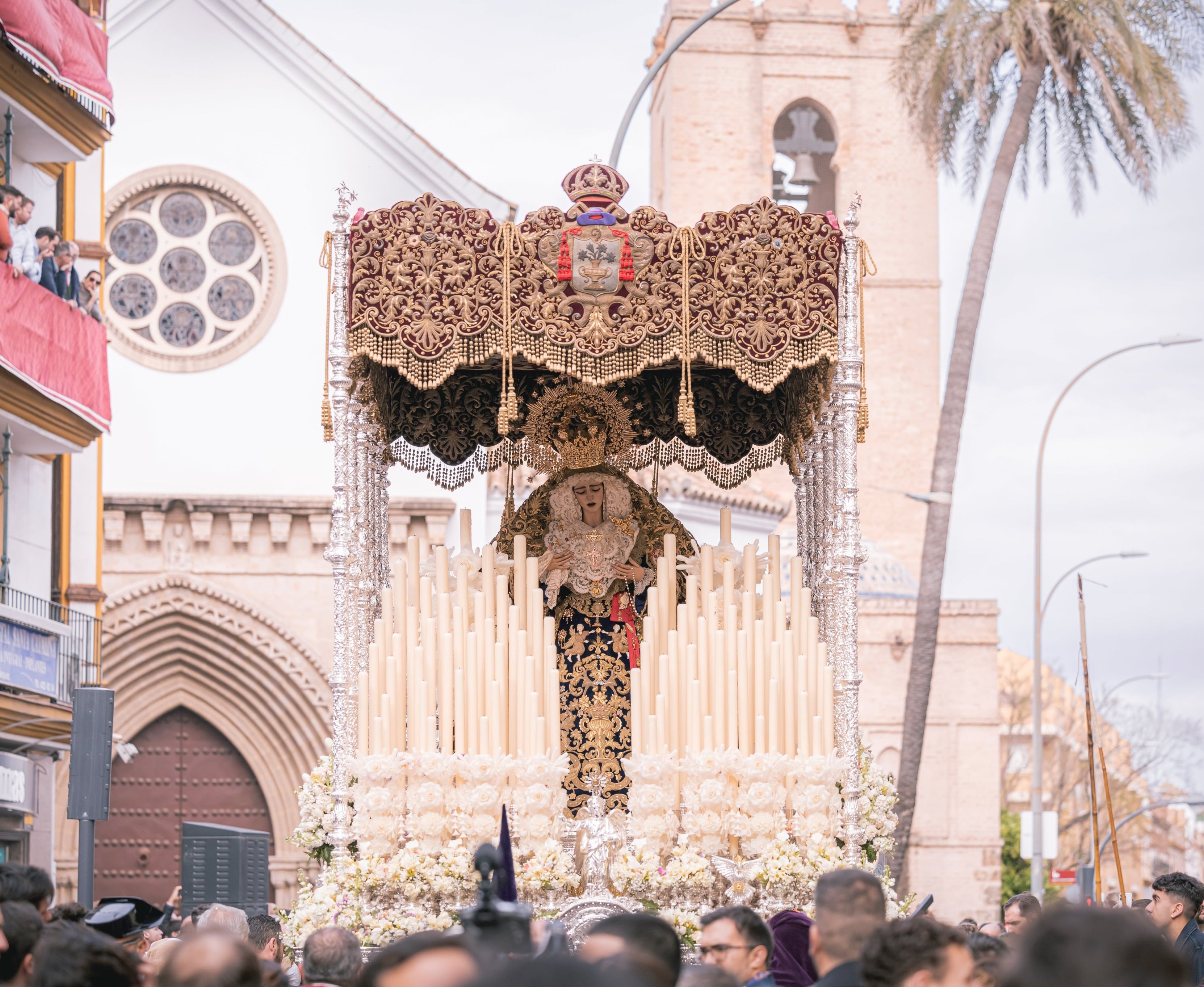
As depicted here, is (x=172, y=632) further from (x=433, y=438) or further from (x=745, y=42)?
(x=745, y=42)

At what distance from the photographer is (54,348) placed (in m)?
18.2

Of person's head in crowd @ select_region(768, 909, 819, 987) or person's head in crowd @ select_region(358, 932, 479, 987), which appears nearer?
person's head in crowd @ select_region(358, 932, 479, 987)

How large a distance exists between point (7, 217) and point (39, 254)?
3.02ft

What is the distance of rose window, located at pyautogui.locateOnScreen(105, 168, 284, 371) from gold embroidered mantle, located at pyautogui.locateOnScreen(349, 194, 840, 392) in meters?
14.3

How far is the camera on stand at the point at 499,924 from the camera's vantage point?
13.0ft

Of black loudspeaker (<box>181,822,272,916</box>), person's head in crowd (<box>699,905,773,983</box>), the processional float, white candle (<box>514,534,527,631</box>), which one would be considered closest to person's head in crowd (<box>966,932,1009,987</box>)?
person's head in crowd (<box>699,905,773,983</box>)

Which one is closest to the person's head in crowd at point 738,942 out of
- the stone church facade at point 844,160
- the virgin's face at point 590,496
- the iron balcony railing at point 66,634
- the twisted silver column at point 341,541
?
the twisted silver column at point 341,541

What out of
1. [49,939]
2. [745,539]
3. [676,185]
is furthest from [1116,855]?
[676,185]

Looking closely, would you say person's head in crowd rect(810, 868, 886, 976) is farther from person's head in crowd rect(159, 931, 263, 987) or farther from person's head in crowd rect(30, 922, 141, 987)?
person's head in crowd rect(30, 922, 141, 987)

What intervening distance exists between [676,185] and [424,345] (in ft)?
112

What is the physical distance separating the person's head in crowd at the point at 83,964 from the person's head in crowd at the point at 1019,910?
5294 millimetres

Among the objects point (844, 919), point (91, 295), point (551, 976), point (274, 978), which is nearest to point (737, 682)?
point (844, 919)

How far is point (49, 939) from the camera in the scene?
433cm

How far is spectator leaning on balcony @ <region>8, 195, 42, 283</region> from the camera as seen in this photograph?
17.8 m
